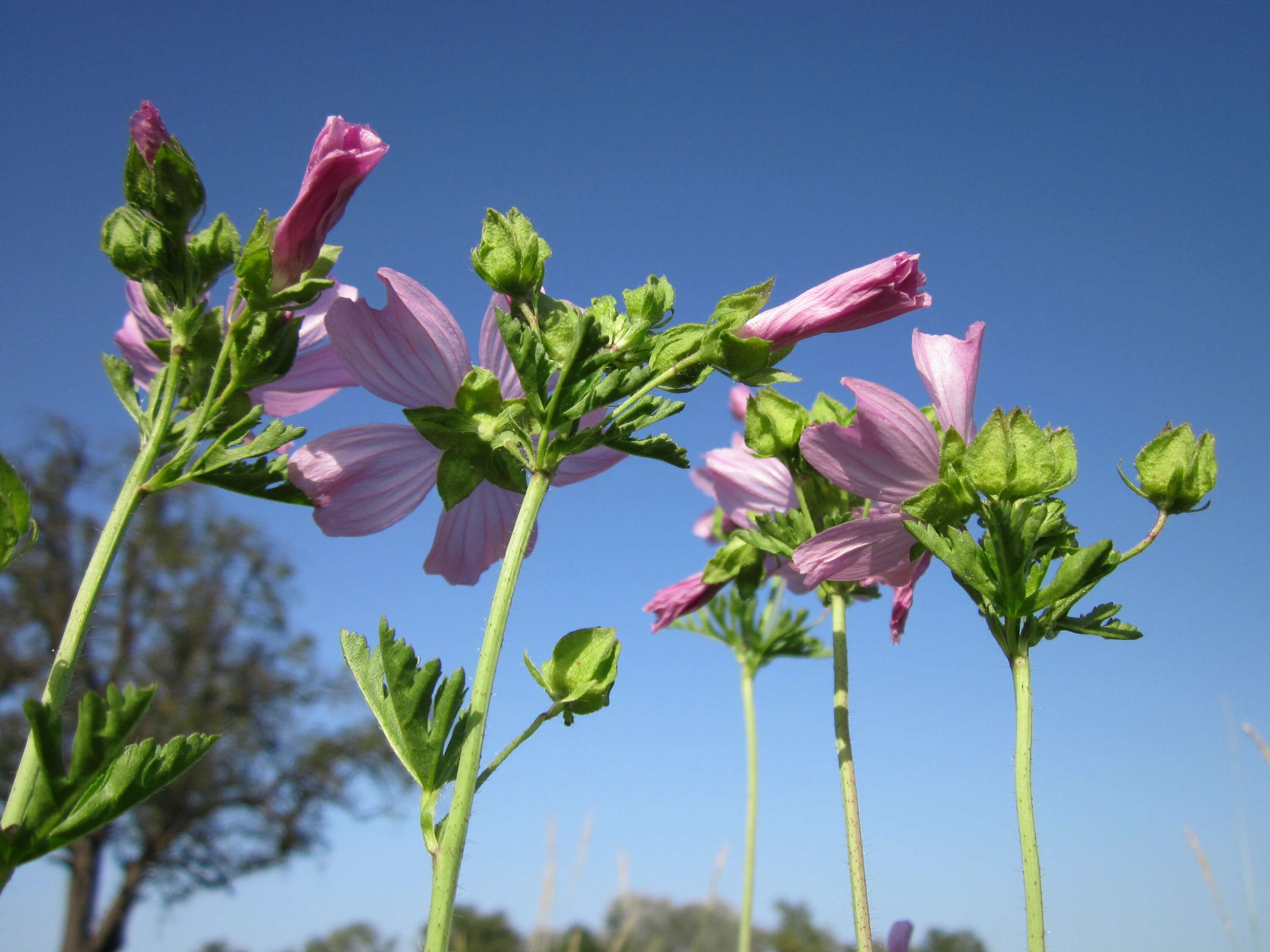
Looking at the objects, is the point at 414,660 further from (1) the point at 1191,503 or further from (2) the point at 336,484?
(1) the point at 1191,503

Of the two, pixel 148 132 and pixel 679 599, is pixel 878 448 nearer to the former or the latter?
pixel 679 599

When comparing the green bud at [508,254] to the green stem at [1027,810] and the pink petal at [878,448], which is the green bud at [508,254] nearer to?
the pink petal at [878,448]

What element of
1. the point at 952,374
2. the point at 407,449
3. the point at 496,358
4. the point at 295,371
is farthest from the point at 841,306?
the point at 295,371

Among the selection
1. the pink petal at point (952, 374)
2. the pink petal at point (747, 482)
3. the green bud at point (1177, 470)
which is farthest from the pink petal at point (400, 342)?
the green bud at point (1177, 470)

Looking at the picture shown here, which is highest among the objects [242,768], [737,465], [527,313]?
[242,768]

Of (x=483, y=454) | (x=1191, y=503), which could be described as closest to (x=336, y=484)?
(x=483, y=454)

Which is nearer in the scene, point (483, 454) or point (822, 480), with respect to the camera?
point (483, 454)
